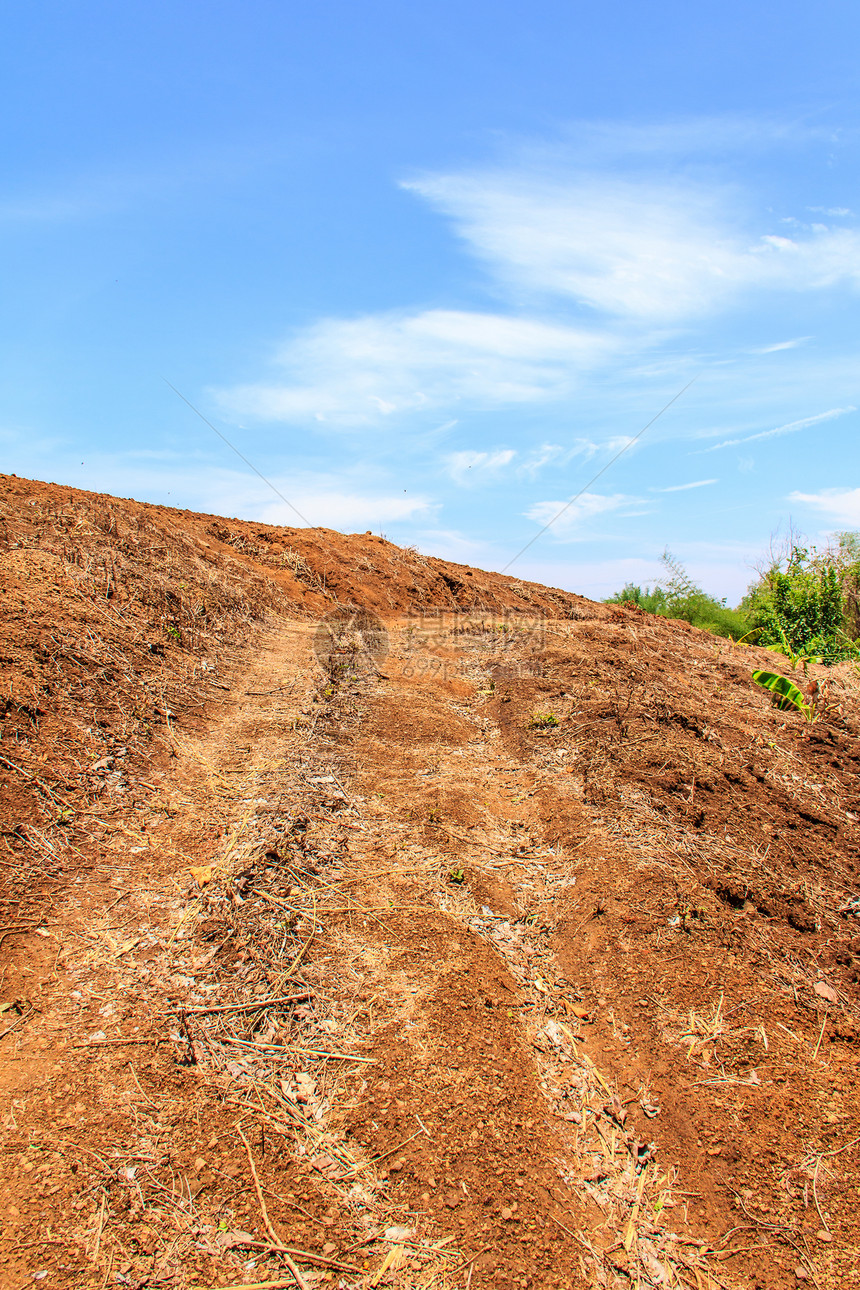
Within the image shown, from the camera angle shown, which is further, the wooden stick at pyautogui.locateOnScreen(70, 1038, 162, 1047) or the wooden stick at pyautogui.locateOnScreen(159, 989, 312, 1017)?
the wooden stick at pyautogui.locateOnScreen(159, 989, 312, 1017)

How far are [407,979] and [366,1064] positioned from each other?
1.69 ft

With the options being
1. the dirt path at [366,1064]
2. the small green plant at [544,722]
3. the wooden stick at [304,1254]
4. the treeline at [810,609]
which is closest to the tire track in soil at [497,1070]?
the dirt path at [366,1064]

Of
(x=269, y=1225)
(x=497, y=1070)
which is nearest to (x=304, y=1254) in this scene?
(x=269, y=1225)

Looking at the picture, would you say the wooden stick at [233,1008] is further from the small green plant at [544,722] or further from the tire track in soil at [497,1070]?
the small green plant at [544,722]

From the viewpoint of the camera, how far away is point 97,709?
523 cm

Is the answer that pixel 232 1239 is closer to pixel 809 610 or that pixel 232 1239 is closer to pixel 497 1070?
pixel 497 1070

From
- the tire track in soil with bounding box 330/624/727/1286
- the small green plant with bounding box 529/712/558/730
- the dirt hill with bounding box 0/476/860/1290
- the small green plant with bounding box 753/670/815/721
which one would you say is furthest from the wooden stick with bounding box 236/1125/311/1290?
the small green plant with bounding box 753/670/815/721

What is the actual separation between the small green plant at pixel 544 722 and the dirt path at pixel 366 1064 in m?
1.57

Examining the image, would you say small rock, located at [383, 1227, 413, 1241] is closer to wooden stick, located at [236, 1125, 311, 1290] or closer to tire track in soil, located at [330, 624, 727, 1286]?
tire track in soil, located at [330, 624, 727, 1286]

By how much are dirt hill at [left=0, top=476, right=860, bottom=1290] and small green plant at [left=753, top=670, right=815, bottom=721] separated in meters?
0.38

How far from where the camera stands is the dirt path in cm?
217

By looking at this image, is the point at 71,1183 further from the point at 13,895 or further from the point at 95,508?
the point at 95,508

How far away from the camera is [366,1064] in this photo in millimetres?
2777

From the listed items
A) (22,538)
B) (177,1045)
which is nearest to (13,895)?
(177,1045)
